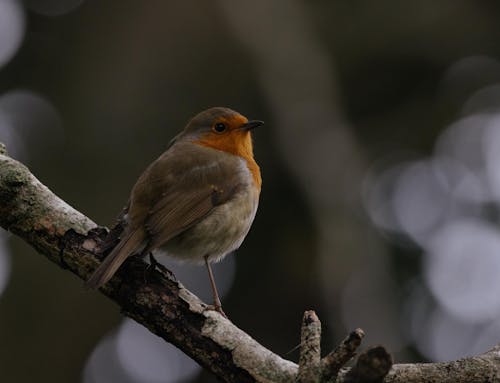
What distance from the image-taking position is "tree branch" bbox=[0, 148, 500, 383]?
3.42 meters

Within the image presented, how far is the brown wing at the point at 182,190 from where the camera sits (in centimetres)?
440

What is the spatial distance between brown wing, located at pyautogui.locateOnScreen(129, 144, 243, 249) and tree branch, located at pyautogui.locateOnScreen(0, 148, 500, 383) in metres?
0.39

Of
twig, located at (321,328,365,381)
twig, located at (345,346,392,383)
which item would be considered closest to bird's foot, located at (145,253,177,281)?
twig, located at (321,328,365,381)

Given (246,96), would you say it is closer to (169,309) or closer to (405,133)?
(405,133)

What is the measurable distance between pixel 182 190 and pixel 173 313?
1.19 meters

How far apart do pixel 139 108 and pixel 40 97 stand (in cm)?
171

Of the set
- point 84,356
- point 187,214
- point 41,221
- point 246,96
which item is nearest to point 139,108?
point 246,96

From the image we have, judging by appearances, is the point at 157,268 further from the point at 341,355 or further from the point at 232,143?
the point at 232,143

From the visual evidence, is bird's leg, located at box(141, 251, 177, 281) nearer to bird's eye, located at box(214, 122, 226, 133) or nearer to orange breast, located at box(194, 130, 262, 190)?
orange breast, located at box(194, 130, 262, 190)

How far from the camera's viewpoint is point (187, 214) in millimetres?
4594

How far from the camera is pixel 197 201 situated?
473 cm

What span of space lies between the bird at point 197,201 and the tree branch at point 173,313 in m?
0.18

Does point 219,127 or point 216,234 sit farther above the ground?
point 219,127

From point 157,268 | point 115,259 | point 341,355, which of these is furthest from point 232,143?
point 341,355
